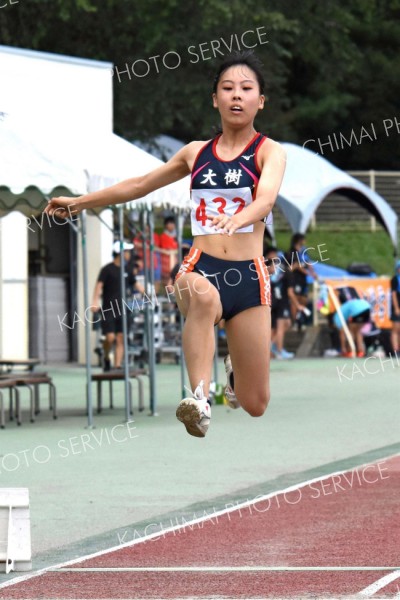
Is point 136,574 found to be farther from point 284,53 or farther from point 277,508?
point 284,53

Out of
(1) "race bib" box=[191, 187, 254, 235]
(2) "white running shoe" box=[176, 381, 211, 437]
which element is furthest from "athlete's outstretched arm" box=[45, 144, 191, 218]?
(2) "white running shoe" box=[176, 381, 211, 437]

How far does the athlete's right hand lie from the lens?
24.7 ft

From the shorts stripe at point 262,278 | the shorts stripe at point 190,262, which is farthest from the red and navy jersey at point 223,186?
the shorts stripe at point 262,278

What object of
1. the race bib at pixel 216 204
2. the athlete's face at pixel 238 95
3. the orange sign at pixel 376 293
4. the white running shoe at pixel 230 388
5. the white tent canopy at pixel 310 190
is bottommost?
the white running shoe at pixel 230 388

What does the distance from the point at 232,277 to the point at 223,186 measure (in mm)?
459

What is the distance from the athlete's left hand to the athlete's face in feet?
2.64

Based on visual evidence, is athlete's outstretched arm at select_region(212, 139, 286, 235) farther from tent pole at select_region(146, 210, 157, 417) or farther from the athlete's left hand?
tent pole at select_region(146, 210, 157, 417)

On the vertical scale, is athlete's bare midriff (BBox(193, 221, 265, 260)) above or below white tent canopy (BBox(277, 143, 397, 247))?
below

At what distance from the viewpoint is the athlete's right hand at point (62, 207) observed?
Result: 7.52 metres

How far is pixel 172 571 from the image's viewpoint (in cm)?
877

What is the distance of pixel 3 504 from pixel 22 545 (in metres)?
0.27

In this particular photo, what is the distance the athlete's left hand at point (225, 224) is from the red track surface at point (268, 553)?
2.25 m

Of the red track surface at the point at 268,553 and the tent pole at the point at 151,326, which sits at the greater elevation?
the tent pole at the point at 151,326

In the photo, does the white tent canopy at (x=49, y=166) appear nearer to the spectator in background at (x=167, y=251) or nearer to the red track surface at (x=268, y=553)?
the red track surface at (x=268, y=553)
